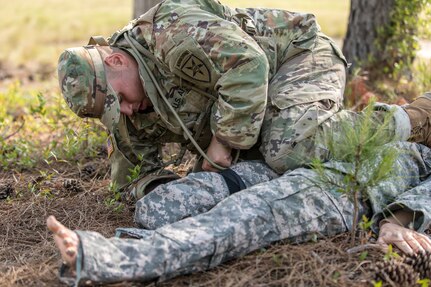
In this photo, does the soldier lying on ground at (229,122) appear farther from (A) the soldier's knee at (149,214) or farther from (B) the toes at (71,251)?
(B) the toes at (71,251)

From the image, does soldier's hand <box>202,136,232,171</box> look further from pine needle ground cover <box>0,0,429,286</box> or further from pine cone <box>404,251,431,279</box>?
pine cone <box>404,251,431,279</box>

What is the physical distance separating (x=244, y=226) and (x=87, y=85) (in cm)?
105

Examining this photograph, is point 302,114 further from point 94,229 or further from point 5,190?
point 5,190

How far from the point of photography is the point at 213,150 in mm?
3531

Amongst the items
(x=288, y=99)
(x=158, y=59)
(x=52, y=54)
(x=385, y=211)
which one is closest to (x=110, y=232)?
(x=158, y=59)

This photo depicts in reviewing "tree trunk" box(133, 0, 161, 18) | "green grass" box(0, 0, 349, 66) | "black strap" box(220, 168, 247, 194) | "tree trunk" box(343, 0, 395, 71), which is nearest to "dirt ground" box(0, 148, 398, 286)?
"black strap" box(220, 168, 247, 194)

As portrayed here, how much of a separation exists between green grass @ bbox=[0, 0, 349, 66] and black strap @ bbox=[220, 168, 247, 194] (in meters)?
6.59

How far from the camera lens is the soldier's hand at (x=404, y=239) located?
2.85 metres

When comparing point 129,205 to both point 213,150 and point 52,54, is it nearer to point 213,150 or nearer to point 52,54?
point 213,150

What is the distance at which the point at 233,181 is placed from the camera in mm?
3350

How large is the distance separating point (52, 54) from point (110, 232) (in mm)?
7070

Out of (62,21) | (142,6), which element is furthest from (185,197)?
(62,21)

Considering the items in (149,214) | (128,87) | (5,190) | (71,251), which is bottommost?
(5,190)

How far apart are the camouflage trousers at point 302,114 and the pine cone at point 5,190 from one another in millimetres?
1494
